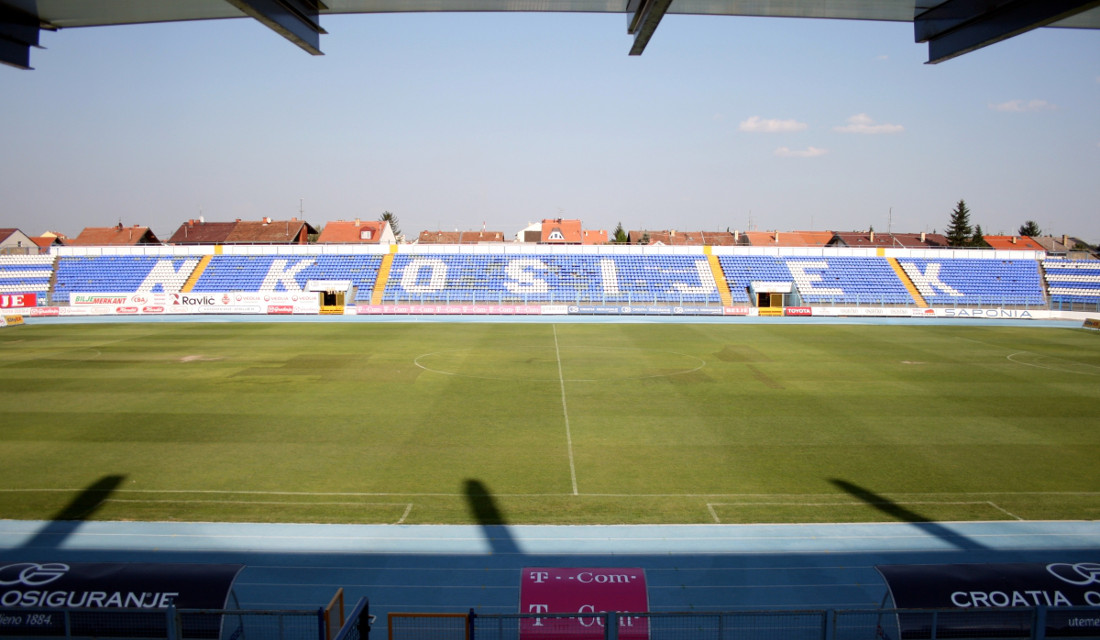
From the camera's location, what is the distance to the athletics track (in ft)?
31.7

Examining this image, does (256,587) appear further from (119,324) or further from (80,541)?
(119,324)

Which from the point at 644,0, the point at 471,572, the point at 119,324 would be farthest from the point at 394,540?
the point at 119,324

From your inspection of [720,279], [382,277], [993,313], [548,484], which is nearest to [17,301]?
[382,277]

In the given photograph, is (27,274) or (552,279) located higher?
(27,274)

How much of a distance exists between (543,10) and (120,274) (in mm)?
54047

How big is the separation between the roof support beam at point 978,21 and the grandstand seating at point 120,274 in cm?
5153

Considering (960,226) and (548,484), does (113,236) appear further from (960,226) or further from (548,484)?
(960,226)

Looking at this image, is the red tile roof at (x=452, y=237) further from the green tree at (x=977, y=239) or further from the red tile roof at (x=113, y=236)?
the green tree at (x=977, y=239)

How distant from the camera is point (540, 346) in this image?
31312 mm

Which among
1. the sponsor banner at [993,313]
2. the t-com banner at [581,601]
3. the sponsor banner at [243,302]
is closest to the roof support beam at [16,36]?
the t-com banner at [581,601]

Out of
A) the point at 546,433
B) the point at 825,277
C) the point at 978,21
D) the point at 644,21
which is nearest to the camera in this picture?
the point at 644,21

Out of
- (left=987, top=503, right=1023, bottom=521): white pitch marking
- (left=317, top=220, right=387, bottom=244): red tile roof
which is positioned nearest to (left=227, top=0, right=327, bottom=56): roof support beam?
(left=987, top=503, right=1023, bottom=521): white pitch marking

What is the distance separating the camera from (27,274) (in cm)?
4738

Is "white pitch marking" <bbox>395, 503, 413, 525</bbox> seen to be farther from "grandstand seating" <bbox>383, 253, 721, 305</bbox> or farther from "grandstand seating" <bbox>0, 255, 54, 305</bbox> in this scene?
"grandstand seating" <bbox>0, 255, 54, 305</bbox>
